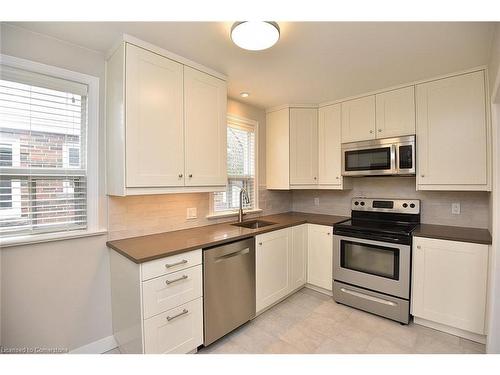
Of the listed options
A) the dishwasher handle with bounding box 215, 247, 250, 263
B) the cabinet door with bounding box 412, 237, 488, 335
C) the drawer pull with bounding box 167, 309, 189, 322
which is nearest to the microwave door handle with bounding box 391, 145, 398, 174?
the cabinet door with bounding box 412, 237, 488, 335

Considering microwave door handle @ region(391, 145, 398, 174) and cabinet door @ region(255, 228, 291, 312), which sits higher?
microwave door handle @ region(391, 145, 398, 174)

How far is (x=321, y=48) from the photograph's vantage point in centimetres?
172

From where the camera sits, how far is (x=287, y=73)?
2.13 metres

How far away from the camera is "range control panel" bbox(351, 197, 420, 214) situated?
2566 mm

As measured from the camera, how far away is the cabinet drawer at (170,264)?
150cm

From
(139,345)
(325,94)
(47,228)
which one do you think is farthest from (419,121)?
(47,228)

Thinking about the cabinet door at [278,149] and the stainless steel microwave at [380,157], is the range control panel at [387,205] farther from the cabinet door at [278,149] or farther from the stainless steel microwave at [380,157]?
the cabinet door at [278,149]

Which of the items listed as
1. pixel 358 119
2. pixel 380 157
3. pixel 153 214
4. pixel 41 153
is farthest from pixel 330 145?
pixel 41 153

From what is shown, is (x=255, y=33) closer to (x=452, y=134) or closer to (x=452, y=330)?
(x=452, y=134)

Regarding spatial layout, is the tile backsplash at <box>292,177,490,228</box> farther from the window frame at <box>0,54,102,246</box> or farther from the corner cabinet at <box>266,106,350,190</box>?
the window frame at <box>0,54,102,246</box>

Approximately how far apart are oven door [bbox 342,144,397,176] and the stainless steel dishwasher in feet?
4.88

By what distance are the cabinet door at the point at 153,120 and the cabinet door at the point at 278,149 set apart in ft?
4.93

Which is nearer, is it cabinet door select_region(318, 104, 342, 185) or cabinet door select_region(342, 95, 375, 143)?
cabinet door select_region(342, 95, 375, 143)

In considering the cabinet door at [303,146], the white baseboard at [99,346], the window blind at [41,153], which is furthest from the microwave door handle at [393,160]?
the white baseboard at [99,346]
